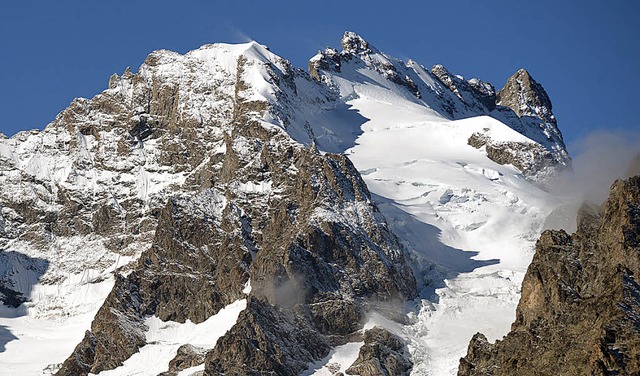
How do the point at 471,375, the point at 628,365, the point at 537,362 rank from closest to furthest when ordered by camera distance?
the point at 628,365
the point at 537,362
the point at 471,375

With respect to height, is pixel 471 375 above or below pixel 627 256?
below

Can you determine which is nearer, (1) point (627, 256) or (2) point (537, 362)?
(2) point (537, 362)

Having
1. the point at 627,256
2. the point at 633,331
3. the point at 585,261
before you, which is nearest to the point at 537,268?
the point at 585,261

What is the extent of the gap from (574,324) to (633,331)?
11.7m

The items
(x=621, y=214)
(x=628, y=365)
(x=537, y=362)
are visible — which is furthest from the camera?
(x=621, y=214)

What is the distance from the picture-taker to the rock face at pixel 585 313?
146875 mm

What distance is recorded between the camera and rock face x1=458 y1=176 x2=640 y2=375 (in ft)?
482

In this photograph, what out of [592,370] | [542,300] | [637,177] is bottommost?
[592,370]

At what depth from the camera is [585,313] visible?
15900 cm

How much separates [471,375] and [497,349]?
409 cm

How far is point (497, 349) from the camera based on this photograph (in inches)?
6929

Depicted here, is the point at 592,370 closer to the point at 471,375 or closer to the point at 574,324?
the point at 574,324

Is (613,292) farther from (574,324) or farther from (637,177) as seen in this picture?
(637,177)

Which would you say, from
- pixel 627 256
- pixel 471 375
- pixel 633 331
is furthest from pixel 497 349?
pixel 633 331
